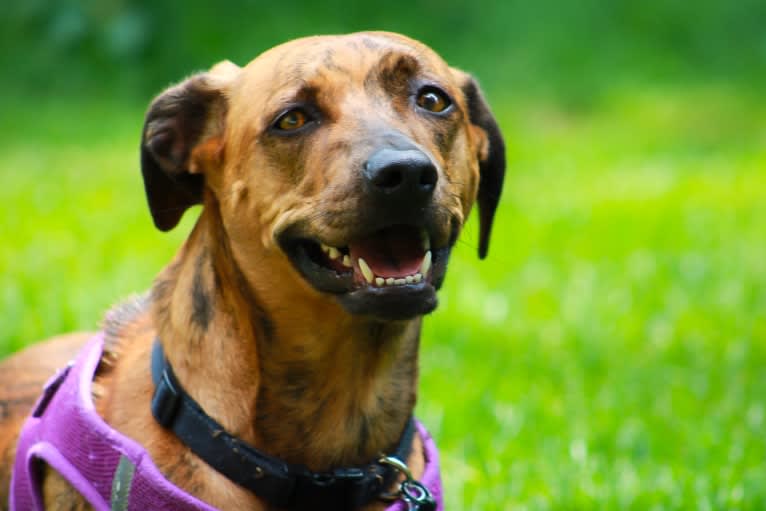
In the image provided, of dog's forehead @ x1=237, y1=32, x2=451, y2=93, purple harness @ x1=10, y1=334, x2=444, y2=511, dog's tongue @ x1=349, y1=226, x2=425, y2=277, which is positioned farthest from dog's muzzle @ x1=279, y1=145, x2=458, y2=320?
purple harness @ x1=10, y1=334, x2=444, y2=511

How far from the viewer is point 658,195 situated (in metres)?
8.49

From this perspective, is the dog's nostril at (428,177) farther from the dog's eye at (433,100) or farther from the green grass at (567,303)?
the green grass at (567,303)

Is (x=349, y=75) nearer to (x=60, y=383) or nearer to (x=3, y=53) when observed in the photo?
(x=60, y=383)

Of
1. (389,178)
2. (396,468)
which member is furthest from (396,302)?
(396,468)

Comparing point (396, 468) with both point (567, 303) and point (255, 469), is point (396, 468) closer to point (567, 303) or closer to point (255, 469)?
point (255, 469)

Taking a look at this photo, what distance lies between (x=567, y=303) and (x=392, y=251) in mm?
3513

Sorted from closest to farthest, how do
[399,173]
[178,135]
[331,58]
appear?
[399,173] → [331,58] → [178,135]

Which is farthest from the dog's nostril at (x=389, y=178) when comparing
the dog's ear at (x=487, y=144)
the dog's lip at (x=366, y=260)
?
the dog's ear at (x=487, y=144)

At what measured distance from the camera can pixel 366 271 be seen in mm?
2725

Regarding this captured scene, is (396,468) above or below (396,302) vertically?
below

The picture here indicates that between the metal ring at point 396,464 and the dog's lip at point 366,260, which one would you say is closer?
the dog's lip at point 366,260

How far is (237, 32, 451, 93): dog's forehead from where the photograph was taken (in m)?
2.95

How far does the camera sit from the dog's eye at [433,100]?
306 cm

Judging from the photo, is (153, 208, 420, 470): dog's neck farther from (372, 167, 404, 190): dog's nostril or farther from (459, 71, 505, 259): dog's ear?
(459, 71, 505, 259): dog's ear
